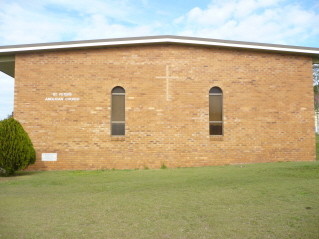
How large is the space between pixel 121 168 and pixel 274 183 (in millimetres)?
6689

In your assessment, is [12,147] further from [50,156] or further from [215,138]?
[215,138]

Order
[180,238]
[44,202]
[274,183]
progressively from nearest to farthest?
[180,238] < [44,202] < [274,183]

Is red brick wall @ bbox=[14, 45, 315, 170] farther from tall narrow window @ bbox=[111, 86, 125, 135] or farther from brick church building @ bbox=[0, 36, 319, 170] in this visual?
tall narrow window @ bbox=[111, 86, 125, 135]

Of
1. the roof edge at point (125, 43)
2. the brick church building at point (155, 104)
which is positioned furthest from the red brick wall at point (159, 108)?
the roof edge at point (125, 43)

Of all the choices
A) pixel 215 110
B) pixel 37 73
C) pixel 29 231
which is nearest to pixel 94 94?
pixel 37 73

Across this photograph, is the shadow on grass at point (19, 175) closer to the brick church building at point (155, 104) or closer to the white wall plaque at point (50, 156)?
the brick church building at point (155, 104)

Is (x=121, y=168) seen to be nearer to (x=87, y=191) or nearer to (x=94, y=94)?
(x=94, y=94)

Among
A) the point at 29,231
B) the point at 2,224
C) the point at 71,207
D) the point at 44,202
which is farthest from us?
the point at 44,202

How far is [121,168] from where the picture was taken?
530 inches

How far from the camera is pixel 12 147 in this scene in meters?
11.5

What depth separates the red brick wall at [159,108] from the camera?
1349 centimetres

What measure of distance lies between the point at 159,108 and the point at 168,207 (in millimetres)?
7580

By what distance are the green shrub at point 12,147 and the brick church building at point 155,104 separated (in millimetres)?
1692

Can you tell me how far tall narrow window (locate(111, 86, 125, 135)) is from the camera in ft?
44.9
